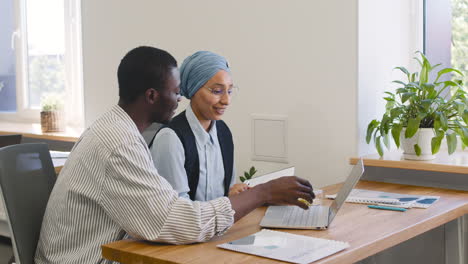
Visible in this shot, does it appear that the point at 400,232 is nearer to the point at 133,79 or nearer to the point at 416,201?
the point at 416,201

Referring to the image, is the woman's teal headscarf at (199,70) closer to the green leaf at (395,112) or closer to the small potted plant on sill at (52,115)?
the green leaf at (395,112)

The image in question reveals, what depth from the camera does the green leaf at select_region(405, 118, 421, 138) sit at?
2.47m

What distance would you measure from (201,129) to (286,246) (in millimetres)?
630

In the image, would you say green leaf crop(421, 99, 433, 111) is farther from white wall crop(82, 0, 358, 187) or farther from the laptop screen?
the laptop screen

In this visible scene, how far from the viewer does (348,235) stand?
1711 mm

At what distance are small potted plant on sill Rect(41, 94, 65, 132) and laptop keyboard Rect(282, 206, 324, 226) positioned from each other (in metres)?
2.36

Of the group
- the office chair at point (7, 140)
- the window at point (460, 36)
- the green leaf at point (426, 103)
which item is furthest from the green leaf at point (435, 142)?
the office chair at point (7, 140)

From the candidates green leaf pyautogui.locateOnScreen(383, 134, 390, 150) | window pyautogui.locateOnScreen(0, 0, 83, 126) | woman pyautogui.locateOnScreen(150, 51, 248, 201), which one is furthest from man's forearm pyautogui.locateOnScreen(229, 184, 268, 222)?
window pyautogui.locateOnScreen(0, 0, 83, 126)

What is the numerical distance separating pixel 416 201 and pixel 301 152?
81 centimetres

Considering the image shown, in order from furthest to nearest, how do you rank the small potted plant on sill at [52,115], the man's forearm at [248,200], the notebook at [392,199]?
the small potted plant on sill at [52,115] < the notebook at [392,199] < the man's forearm at [248,200]

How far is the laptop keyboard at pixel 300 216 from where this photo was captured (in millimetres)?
1817

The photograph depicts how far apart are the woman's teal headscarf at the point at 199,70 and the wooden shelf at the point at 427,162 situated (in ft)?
2.70

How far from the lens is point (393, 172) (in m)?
2.62

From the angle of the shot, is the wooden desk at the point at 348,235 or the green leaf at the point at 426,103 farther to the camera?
the green leaf at the point at 426,103
